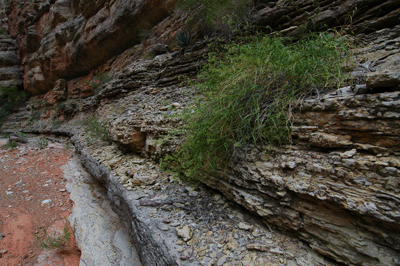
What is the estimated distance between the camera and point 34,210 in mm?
3461

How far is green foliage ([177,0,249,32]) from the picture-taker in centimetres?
381

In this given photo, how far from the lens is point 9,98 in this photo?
12484mm

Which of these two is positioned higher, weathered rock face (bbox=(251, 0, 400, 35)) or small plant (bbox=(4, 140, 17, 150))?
weathered rock face (bbox=(251, 0, 400, 35))

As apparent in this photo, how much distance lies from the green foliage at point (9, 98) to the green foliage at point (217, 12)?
14723 millimetres

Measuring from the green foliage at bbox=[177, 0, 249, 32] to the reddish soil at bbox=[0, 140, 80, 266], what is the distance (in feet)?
15.8

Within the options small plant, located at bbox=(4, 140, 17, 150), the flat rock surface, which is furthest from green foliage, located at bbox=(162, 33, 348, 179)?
small plant, located at bbox=(4, 140, 17, 150)

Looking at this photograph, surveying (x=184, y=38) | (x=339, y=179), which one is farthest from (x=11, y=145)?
(x=339, y=179)

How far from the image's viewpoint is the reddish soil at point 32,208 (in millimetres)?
2564

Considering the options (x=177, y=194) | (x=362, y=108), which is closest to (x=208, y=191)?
(x=177, y=194)

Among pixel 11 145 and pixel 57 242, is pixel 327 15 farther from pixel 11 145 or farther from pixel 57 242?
pixel 11 145

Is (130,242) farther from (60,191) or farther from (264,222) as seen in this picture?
(60,191)

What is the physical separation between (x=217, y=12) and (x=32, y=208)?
581 cm

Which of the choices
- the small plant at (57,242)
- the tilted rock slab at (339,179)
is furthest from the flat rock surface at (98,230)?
the tilted rock slab at (339,179)

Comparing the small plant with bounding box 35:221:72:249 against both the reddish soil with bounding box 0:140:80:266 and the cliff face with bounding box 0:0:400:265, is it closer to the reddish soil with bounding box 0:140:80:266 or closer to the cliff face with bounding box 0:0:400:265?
the reddish soil with bounding box 0:140:80:266
